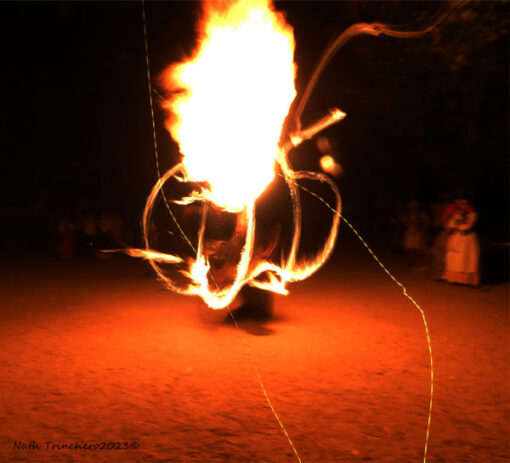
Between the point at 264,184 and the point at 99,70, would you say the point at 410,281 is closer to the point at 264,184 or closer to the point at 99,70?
the point at 264,184

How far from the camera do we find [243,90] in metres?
8.04

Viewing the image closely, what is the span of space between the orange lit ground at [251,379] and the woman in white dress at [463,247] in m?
1.45

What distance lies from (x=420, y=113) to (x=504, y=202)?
55.0ft

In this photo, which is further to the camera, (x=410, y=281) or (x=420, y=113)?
(x=420, y=113)

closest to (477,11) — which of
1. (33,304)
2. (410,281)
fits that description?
(410,281)

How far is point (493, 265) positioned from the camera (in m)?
16.0

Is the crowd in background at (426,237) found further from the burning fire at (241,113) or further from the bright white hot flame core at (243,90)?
the bright white hot flame core at (243,90)

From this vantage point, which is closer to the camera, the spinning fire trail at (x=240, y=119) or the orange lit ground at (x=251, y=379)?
the orange lit ground at (x=251, y=379)

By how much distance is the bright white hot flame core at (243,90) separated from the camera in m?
7.97

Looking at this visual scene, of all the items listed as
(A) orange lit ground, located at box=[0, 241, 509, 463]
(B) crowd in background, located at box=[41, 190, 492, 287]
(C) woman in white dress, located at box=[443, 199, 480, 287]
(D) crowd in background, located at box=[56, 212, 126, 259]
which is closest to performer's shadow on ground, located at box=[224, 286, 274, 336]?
(A) orange lit ground, located at box=[0, 241, 509, 463]

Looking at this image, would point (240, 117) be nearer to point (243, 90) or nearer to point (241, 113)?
point (241, 113)

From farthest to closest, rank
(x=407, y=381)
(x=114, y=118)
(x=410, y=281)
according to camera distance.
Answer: (x=114, y=118) → (x=410, y=281) → (x=407, y=381)

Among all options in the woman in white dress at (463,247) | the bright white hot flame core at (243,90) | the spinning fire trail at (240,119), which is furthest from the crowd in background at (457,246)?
the bright white hot flame core at (243,90)

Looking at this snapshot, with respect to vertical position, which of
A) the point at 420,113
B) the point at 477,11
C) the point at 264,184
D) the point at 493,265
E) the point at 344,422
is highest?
the point at 477,11
